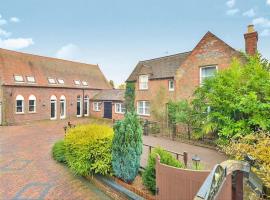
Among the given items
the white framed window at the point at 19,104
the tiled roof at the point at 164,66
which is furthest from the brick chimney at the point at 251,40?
the white framed window at the point at 19,104

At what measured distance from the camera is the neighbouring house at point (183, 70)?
1448 cm

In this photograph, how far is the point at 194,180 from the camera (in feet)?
A: 12.1

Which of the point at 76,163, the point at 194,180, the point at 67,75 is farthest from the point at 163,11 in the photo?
the point at 67,75

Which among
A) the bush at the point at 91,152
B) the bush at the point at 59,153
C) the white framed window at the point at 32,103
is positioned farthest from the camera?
the white framed window at the point at 32,103

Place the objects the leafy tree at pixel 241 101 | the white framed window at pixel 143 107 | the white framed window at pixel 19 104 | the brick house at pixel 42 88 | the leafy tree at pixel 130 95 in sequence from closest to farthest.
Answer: the leafy tree at pixel 241 101, the white framed window at pixel 143 107, the brick house at pixel 42 88, the white framed window at pixel 19 104, the leafy tree at pixel 130 95

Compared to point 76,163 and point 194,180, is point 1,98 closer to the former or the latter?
point 76,163

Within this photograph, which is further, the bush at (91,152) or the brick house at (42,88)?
the brick house at (42,88)

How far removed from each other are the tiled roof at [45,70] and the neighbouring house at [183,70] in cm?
1070

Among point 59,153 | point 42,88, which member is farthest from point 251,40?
point 42,88

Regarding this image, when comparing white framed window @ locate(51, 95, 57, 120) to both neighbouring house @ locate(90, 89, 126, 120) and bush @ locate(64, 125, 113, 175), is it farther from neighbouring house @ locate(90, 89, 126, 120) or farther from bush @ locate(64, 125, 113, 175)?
bush @ locate(64, 125, 113, 175)

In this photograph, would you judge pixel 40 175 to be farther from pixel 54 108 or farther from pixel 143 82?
pixel 54 108

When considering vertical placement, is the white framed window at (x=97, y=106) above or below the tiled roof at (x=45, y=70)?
below

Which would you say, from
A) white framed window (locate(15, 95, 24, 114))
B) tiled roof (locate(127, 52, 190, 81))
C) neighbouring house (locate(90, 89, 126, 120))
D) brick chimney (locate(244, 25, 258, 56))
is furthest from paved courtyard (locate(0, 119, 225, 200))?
neighbouring house (locate(90, 89, 126, 120))

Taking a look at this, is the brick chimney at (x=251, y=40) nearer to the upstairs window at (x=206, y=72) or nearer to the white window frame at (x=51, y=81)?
the upstairs window at (x=206, y=72)
